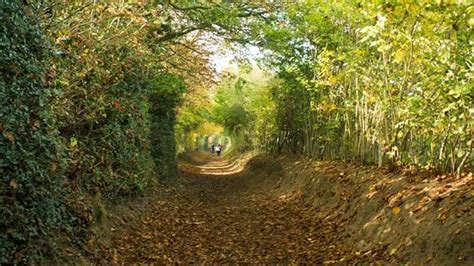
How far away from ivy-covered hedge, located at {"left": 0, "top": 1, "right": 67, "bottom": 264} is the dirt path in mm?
1910

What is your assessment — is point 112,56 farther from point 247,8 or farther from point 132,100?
point 247,8

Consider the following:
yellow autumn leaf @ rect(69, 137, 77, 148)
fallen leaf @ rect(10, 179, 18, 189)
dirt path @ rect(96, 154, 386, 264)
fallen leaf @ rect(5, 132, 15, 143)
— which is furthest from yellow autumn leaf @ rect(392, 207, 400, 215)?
fallen leaf @ rect(5, 132, 15, 143)

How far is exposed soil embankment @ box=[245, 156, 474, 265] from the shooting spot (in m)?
5.16

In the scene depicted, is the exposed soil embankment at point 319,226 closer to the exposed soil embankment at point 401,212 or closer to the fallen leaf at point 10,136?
the exposed soil embankment at point 401,212

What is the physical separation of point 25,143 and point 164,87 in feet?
33.4

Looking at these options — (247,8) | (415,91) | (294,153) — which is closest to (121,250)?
(415,91)

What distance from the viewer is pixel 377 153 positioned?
33.6 feet

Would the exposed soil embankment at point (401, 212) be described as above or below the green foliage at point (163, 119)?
below

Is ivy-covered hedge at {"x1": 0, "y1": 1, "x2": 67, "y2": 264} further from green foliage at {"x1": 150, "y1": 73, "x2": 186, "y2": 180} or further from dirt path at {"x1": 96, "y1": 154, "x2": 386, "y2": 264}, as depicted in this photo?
green foliage at {"x1": 150, "y1": 73, "x2": 186, "y2": 180}

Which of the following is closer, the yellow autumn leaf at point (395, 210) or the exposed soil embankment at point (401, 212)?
the exposed soil embankment at point (401, 212)

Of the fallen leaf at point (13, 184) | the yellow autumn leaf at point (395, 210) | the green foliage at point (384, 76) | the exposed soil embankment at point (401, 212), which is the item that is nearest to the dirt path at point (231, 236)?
the exposed soil embankment at point (401, 212)

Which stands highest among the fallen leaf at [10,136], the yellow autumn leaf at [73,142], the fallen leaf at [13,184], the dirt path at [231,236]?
the fallen leaf at [10,136]

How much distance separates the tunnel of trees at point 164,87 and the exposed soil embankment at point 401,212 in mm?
566

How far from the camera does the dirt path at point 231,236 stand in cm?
729
